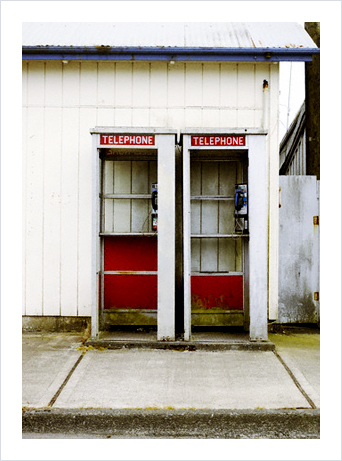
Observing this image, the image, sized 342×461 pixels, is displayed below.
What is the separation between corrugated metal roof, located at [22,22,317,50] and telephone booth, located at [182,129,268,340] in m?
1.57

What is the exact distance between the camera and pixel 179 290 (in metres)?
6.36

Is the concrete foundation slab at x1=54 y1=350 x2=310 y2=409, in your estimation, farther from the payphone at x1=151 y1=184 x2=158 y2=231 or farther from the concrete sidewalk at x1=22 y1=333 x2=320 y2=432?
the payphone at x1=151 y1=184 x2=158 y2=231

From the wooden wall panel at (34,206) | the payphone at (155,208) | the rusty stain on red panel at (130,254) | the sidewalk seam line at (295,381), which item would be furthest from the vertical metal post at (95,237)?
the sidewalk seam line at (295,381)

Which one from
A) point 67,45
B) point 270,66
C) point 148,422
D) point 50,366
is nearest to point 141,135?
point 67,45

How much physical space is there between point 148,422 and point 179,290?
9.13 ft

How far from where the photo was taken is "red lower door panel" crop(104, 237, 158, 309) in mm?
5977

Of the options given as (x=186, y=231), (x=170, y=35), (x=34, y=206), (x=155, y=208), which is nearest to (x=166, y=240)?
(x=186, y=231)

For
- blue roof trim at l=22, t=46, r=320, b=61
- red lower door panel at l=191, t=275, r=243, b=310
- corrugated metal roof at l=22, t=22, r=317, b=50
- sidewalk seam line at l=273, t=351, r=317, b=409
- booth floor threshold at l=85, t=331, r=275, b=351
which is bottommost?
sidewalk seam line at l=273, t=351, r=317, b=409

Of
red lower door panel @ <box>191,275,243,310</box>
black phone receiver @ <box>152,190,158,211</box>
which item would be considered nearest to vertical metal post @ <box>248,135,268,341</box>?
red lower door panel @ <box>191,275,243,310</box>

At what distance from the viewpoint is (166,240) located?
18.1 ft

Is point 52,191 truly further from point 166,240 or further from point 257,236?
point 257,236

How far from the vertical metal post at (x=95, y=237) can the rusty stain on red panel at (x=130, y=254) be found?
1.25ft

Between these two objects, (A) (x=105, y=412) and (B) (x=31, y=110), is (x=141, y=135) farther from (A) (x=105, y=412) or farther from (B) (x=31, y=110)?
(A) (x=105, y=412)

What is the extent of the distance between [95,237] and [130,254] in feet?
2.26
